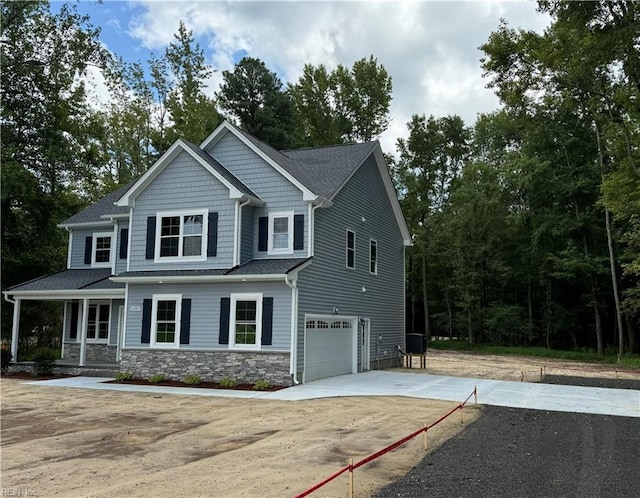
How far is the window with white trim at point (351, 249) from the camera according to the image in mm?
18906

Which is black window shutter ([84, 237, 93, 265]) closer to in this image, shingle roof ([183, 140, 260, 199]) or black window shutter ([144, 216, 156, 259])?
black window shutter ([144, 216, 156, 259])

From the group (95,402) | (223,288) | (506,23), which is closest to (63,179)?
(223,288)

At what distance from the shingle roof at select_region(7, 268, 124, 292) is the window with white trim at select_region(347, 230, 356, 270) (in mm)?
7748

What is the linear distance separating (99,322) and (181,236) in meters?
6.36

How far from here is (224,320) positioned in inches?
622

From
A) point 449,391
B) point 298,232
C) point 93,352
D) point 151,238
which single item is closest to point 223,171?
point 151,238

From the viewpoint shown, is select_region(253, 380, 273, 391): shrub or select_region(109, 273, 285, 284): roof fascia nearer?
select_region(253, 380, 273, 391): shrub

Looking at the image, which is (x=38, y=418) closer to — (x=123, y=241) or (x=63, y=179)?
(x=123, y=241)

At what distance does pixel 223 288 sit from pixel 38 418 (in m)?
6.43

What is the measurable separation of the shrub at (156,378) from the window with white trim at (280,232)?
4.99 metres

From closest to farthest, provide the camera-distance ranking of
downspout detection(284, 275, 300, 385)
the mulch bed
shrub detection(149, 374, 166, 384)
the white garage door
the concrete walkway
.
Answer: the concrete walkway → the mulch bed → downspout detection(284, 275, 300, 385) → shrub detection(149, 374, 166, 384) → the white garage door

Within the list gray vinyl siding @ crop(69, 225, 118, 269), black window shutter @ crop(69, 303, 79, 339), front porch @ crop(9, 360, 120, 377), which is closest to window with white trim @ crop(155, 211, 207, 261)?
front porch @ crop(9, 360, 120, 377)

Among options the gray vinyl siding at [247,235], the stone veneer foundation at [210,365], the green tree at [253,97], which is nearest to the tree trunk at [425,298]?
the green tree at [253,97]

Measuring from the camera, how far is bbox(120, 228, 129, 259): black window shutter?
1894 cm
